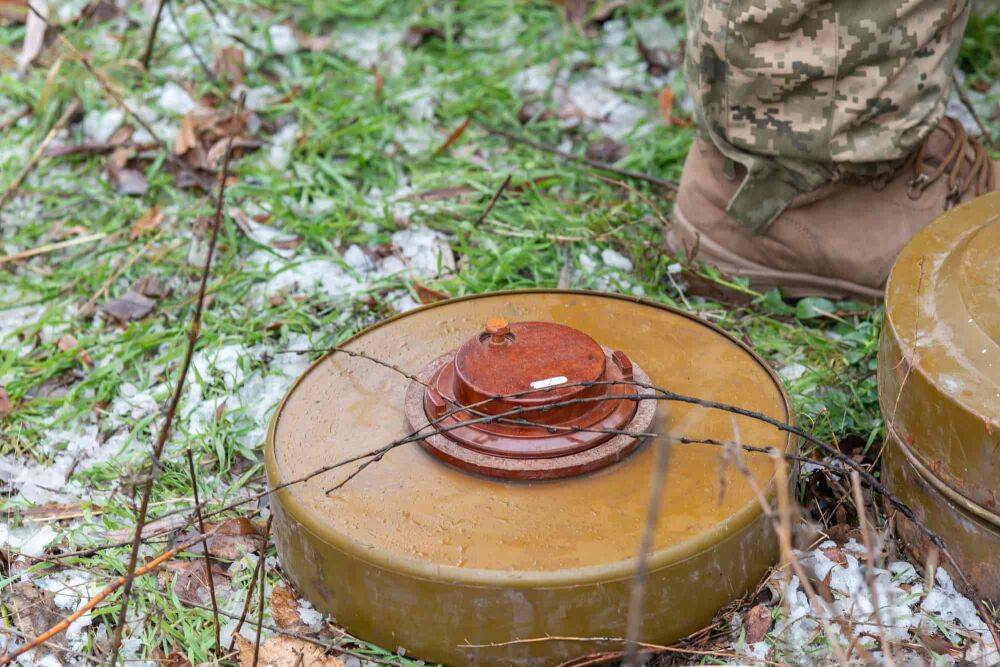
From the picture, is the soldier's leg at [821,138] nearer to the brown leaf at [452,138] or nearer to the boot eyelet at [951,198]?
the boot eyelet at [951,198]

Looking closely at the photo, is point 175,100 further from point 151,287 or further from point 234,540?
point 234,540

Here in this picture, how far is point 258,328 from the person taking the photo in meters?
2.71

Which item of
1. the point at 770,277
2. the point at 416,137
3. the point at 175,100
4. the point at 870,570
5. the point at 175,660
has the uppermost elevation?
the point at 870,570

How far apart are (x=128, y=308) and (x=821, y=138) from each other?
1780mm

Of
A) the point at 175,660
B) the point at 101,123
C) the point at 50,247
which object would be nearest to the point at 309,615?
the point at 175,660

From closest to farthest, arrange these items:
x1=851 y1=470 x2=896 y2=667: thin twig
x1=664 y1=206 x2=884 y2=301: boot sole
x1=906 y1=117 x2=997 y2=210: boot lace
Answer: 1. x1=851 y1=470 x2=896 y2=667: thin twig
2. x1=906 y1=117 x2=997 y2=210: boot lace
3. x1=664 y1=206 x2=884 y2=301: boot sole

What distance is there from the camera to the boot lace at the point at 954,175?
252cm

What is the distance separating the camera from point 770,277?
2676 mm

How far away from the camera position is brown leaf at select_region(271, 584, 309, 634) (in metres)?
1.85

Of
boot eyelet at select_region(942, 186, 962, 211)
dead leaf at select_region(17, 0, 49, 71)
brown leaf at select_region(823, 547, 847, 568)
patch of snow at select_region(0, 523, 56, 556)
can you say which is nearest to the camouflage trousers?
boot eyelet at select_region(942, 186, 962, 211)

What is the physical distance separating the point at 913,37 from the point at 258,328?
1661 millimetres

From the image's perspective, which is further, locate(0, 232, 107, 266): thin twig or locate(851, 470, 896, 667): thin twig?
locate(0, 232, 107, 266): thin twig

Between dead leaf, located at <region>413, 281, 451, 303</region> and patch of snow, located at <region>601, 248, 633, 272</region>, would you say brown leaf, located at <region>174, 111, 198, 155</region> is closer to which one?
dead leaf, located at <region>413, 281, 451, 303</region>

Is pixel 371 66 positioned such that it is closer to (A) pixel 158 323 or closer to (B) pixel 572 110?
(B) pixel 572 110
